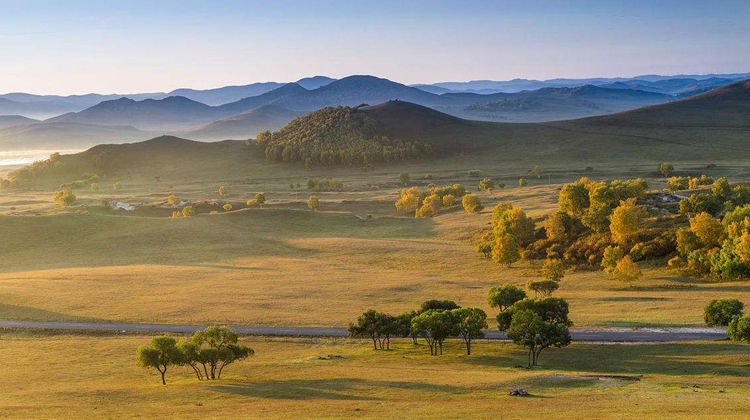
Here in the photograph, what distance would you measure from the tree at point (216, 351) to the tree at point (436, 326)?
600 inches

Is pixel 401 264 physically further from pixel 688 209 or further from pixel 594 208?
pixel 688 209

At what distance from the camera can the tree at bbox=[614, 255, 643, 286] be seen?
315 ft

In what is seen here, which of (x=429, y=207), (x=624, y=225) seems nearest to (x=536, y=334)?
(x=624, y=225)

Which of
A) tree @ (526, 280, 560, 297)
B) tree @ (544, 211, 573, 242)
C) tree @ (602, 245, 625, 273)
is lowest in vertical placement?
tree @ (526, 280, 560, 297)

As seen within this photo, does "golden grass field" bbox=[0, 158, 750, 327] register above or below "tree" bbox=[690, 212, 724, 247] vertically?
below

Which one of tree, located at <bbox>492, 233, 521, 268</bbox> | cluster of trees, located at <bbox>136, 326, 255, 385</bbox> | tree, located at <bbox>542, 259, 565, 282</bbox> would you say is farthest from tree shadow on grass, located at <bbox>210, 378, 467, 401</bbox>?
tree, located at <bbox>492, 233, 521, 268</bbox>

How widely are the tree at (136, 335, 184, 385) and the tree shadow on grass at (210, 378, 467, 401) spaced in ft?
19.1

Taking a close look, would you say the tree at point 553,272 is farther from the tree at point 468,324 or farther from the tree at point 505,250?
the tree at point 468,324

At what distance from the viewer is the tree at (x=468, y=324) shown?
66.5 m

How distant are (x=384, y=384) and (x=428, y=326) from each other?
44.2 ft

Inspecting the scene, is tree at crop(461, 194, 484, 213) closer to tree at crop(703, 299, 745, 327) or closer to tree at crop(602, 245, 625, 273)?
tree at crop(602, 245, 625, 273)

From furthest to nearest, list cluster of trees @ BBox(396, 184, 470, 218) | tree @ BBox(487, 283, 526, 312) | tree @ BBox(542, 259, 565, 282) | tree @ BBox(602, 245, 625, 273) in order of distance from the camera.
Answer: cluster of trees @ BBox(396, 184, 470, 218), tree @ BBox(602, 245, 625, 273), tree @ BBox(542, 259, 565, 282), tree @ BBox(487, 283, 526, 312)

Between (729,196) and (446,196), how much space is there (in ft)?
215

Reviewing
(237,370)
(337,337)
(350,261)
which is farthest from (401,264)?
(237,370)
